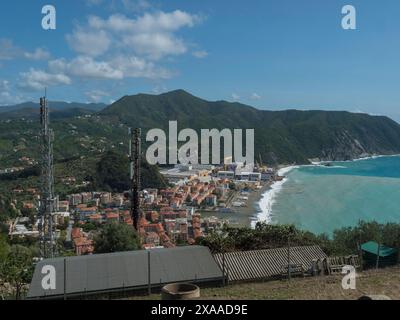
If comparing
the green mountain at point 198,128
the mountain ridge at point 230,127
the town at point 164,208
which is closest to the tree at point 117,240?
the town at point 164,208

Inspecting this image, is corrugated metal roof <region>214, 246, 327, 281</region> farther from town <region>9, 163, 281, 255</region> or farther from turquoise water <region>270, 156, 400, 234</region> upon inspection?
turquoise water <region>270, 156, 400, 234</region>

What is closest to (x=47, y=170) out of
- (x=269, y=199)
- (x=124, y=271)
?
(x=124, y=271)

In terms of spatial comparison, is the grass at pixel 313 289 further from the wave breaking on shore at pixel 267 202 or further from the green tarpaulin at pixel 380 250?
the wave breaking on shore at pixel 267 202

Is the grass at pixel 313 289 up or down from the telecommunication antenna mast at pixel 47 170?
down

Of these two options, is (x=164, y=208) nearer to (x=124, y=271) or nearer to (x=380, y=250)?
(x=380, y=250)

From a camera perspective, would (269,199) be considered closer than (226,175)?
Yes

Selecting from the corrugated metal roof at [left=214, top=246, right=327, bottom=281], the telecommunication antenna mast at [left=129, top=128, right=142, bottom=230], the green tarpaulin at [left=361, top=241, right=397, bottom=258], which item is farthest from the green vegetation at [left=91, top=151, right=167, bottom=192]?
the corrugated metal roof at [left=214, top=246, right=327, bottom=281]
